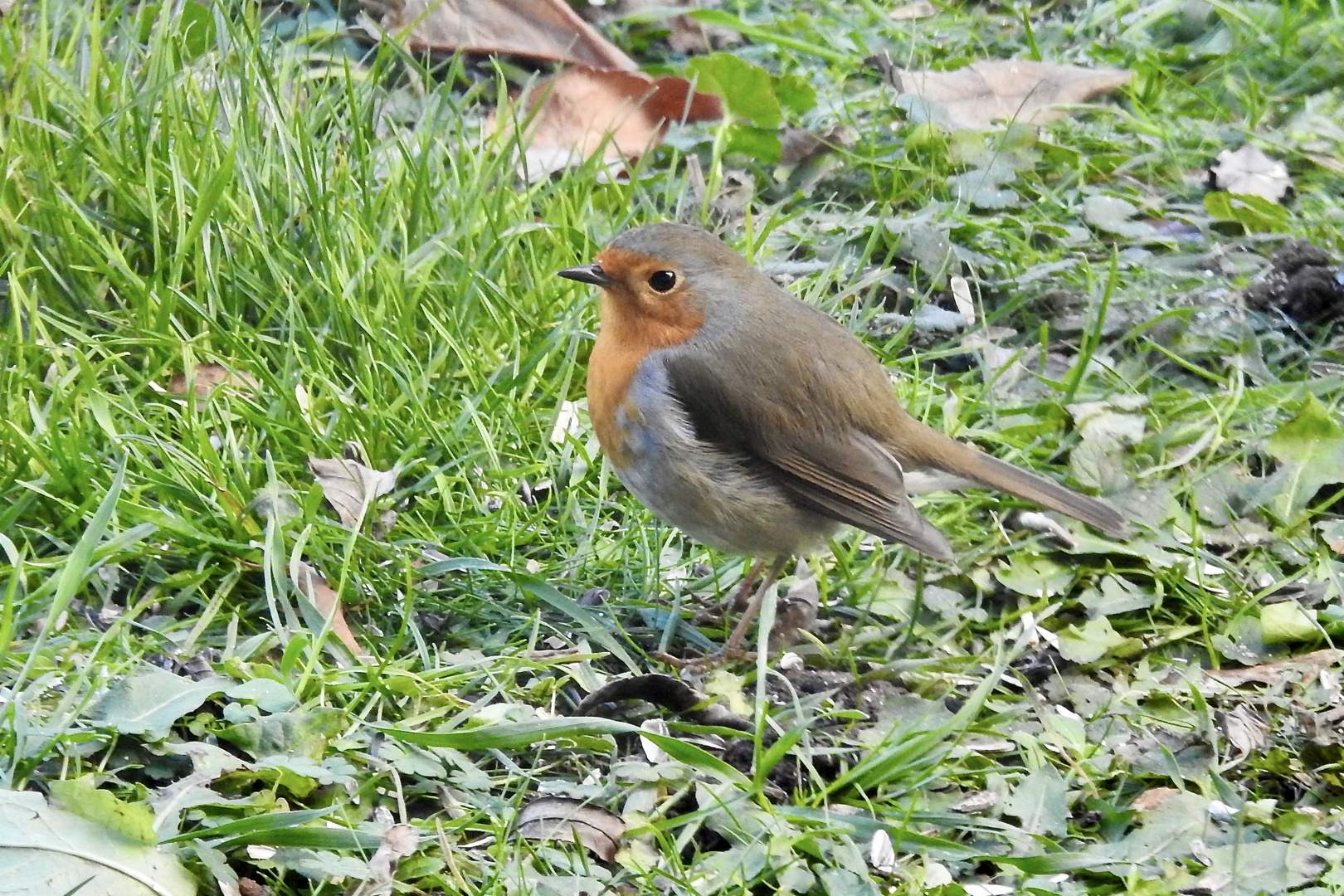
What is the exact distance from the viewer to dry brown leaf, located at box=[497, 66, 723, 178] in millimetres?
5598

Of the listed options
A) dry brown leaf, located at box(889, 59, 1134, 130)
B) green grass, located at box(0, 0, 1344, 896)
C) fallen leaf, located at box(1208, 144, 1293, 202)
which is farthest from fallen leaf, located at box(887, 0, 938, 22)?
fallen leaf, located at box(1208, 144, 1293, 202)

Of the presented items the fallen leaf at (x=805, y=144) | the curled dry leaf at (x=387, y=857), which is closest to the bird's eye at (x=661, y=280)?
the curled dry leaf at (x=387, y=857)

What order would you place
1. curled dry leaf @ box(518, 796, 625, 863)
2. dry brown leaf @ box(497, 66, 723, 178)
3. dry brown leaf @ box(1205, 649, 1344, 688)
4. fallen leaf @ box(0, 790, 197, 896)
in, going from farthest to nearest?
dry brown leaf @ box(497, 66, 723, 178)
dry brown leaf @ box(1205, 649, 1344, 688)
curled dry leaf @ box(518, 796, 625, 863)
fallen leaf @ box(0, 790, 197, 896)

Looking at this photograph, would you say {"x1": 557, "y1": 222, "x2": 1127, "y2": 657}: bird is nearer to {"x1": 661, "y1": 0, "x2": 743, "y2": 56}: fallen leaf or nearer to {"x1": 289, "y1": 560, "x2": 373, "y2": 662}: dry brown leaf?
{"x1": 289, "y1": 560, "x2": 373, "y2": 662}: dry brown leaf

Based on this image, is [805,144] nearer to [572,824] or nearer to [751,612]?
[751,612]

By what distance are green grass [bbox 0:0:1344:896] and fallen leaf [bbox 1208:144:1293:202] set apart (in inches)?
3.7

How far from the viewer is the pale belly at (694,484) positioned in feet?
12.3

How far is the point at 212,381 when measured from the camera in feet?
13.8

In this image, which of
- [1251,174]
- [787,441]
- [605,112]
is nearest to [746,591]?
[787,441]

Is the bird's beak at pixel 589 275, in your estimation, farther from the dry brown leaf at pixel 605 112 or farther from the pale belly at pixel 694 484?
the dry brown leaf at pixel 605 112

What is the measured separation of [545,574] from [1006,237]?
2252 mm

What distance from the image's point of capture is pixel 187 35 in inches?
202

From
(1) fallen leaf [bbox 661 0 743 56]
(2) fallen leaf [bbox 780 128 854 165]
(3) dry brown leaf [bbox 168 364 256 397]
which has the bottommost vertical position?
(3) dry brown leaf [bbox 168 364 256 397]

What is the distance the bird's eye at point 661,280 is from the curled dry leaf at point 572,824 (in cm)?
137
